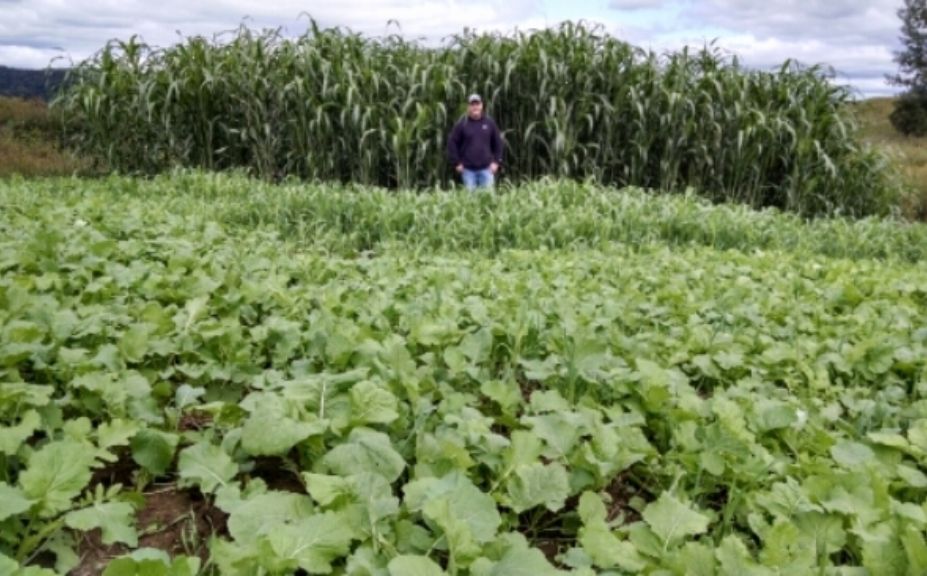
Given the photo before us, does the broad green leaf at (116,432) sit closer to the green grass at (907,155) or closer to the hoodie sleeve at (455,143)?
the hoodie sleeve at (455,143)

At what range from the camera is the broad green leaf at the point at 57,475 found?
1.69 metres

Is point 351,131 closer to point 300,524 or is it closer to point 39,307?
point 39,307

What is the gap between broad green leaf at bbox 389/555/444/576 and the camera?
1.44 metres

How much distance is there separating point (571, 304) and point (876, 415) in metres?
1.27

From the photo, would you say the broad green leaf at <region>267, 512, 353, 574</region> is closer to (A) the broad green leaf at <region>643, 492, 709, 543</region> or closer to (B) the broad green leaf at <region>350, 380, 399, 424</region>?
(B) the broad green leaf at <region>350, 380, 399, 424</region>

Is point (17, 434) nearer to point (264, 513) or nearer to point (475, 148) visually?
point (264, 513)

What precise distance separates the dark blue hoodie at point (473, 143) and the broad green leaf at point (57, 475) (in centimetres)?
889

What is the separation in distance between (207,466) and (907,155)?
2313 centimetres

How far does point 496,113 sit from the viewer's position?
11.9m

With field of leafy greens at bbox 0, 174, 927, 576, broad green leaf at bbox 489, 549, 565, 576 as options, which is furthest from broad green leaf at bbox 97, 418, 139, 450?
broad green leaf at bbox 489, 549, 565, 576

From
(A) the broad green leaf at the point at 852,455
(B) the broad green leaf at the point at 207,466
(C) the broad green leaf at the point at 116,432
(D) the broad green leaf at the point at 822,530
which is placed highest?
(C) the broad green leaf at the point at 116,432

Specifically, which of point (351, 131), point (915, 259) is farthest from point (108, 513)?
point (351, 131)

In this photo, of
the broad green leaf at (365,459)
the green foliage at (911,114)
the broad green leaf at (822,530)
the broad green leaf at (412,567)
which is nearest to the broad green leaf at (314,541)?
the broad green leaf at (412,567)

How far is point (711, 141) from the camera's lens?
467 inches
